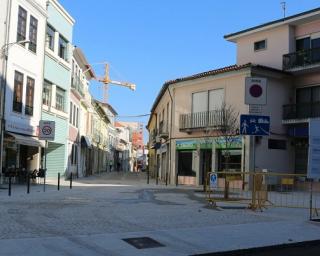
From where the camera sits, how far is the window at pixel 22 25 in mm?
28406

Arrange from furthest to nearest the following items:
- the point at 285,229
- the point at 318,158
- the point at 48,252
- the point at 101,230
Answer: the point at 318,158 → the point at 285,229 → the point at 101,230 → the point at 48,252

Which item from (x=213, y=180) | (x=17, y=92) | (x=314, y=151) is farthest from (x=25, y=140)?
(x=314, y=151)

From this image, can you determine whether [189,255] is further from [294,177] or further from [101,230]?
[294,177]

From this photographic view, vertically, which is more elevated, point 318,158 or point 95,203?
point 318,158

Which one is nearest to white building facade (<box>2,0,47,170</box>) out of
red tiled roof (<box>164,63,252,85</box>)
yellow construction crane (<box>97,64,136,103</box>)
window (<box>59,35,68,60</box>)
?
window (<box>59,35,68,60</box>)

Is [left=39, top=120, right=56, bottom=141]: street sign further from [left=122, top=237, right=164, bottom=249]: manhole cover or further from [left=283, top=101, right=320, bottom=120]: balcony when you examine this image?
[left=283, top=101, right=320, bottom=120]: balcony

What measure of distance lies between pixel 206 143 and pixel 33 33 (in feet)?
40.8

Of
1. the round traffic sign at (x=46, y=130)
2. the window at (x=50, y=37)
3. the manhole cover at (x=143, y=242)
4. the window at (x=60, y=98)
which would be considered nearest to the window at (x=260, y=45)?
the window at (x=50, y=37)

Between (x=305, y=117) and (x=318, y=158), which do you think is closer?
(x=318, y=158)

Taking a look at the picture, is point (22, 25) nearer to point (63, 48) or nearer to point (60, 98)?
point (63, 48)

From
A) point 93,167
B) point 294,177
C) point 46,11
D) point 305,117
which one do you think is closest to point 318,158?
point 294,177

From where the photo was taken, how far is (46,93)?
33.7 m

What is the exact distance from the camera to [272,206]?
58.7 feet

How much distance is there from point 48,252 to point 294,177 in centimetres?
1075
